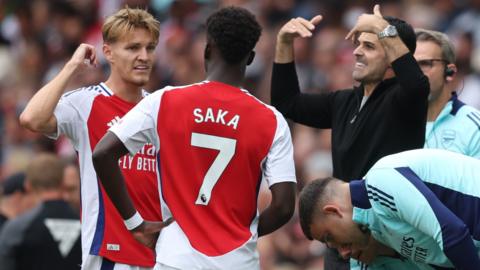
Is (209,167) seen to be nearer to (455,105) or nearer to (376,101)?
(376,101)

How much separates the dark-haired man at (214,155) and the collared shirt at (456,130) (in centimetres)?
180

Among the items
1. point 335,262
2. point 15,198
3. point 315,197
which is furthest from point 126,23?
point 15,198

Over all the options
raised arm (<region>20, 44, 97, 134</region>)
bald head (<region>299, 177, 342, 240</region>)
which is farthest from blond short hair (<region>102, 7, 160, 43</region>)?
bald head (<region>299, 177, 342, 240</region>)

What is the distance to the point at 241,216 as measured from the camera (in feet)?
20.9

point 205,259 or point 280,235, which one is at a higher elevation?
point 205,259

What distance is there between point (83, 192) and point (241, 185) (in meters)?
1.28

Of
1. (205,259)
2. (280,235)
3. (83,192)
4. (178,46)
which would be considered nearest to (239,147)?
(205,259)

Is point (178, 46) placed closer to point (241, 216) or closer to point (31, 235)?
point (31, 235)

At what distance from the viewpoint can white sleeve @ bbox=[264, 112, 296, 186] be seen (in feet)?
20.9

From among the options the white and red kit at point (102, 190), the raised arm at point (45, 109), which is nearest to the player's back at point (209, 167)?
the white and red kit at point (102, 190)

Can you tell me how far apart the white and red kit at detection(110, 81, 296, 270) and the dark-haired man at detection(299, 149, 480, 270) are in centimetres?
31

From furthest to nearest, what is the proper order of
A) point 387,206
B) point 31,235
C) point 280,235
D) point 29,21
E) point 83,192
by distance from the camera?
point 29,21 < point 280,235 < point 31,235 < point 83,192 < point 387,206

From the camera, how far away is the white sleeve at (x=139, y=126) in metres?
6.28

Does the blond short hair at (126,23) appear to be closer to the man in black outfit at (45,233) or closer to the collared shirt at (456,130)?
the collared shirt at (456,130)
